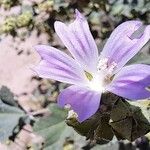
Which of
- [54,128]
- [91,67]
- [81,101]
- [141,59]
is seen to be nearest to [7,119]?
[54,128]

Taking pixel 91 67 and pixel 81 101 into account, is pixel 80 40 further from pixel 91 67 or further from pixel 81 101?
pixel 81 101

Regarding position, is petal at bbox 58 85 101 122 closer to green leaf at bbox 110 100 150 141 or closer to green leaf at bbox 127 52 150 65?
green leaf at bbox 110 100 150 141

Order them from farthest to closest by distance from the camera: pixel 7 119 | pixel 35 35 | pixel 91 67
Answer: pixel 35 35 < pixel 7 119 < pixel 91 67

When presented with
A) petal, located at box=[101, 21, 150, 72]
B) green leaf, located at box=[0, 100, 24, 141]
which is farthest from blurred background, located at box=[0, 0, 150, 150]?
petal, located at box=[101, 21, 150, 72]

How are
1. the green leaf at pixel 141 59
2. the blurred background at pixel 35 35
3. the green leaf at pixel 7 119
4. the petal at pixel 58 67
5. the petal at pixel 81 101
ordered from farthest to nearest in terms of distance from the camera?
the blurred background at pixel 35 35 < the green leaf at pixel 7 119 < the green leaf at pixel 141 59 < the petal at pixel 58 67 < the petal at pixel 81 101

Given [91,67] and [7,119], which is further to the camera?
[7,119]

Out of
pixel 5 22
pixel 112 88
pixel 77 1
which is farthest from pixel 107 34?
pixel 112 88

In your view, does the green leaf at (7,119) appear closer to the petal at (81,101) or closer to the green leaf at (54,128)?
the green leaf at (54,128)

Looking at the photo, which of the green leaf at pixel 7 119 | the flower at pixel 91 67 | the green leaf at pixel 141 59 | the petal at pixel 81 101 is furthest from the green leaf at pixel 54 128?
the petal at pixel 81 101
